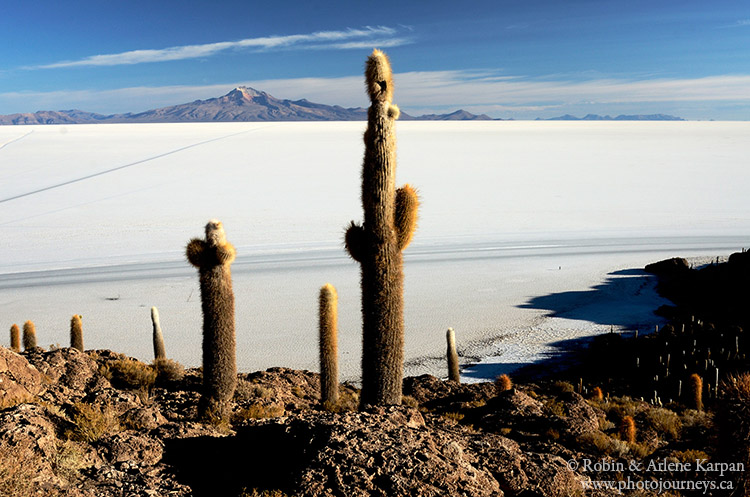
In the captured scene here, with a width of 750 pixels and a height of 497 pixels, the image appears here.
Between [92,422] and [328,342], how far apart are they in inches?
176

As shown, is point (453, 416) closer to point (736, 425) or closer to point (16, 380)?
point (736, 425)

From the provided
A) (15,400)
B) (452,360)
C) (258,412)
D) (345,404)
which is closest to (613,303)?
(452,360)

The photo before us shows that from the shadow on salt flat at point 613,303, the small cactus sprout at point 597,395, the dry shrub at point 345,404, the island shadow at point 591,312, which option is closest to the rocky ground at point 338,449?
the dry shrub at point 345,404

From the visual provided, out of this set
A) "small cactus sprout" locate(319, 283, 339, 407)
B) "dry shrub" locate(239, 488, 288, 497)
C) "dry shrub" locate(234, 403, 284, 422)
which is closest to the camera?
"dry shrub" locate(239, 488, 288, 497)

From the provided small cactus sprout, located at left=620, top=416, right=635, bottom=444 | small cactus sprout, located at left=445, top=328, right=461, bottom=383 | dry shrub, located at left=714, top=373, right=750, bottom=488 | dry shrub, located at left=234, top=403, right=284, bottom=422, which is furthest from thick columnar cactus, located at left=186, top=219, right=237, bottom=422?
dry shrub, located at left=714, top=373, right=750, bottom=488

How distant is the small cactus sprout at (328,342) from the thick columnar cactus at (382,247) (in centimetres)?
168

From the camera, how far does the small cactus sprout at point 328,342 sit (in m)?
9.82

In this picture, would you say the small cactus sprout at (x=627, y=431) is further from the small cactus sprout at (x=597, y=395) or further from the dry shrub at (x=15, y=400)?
the dry shrub at (x=15, y=400)

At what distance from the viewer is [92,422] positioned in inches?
232

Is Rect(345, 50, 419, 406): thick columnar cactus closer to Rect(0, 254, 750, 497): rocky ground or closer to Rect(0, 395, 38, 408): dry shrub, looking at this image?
Rect(0, 254, 750, 497): rocky ground

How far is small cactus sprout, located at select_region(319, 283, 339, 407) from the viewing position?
982 cm

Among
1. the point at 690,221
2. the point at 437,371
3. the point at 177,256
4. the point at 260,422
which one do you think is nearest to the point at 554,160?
the point at 690,221

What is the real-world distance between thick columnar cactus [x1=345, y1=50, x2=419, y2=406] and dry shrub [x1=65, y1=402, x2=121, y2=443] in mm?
3326

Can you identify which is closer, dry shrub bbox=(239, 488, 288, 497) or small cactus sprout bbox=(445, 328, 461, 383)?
dry shrub bbox=(239, 488, 288, 497)
